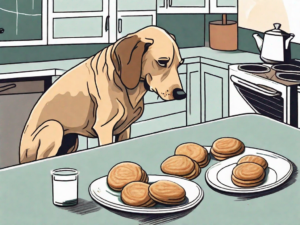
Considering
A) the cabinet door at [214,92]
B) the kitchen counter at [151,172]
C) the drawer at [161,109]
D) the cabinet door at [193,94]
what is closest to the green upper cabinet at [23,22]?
the drawer at [161,109]

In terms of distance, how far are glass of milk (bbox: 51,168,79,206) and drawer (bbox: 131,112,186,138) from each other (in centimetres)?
206

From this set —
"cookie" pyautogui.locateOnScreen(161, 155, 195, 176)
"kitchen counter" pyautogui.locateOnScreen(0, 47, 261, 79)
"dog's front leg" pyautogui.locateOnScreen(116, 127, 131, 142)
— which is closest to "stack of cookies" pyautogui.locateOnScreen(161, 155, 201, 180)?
"cookie" pyautogui.locateOnScreen(161, 155, 195, 176)

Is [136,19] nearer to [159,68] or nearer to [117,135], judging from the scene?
[159,68]

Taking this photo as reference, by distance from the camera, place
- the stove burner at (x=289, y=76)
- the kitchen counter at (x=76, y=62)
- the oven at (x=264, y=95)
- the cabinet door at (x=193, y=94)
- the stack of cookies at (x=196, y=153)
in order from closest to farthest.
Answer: the stack of cookies at (x=196, y=153) < the oven at (x=264, y=95) < the stove burner at (x=289, y=76) < the kitchen counter at (x=76, y=62) < the cabinet door at (x=193, y=94)

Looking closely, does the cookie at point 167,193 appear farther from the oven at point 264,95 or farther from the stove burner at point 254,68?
the stove burner at point 254,68

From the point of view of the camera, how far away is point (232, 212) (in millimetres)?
1064

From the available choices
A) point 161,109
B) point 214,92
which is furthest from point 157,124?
point 214,92

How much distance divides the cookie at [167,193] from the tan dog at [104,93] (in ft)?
4.24

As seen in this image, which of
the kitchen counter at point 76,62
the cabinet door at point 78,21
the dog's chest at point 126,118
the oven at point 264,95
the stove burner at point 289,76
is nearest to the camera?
the dog's chest at point 126,118

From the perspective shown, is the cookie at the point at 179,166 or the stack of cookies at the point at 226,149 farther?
the stack of cookies at the point at 226,149

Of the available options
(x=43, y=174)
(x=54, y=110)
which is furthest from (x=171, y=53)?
(x=43, y=174)

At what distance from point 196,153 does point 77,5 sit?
216 centimetres

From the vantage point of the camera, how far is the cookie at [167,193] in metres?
1.03

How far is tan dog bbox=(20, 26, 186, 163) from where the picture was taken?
2.35 metres
